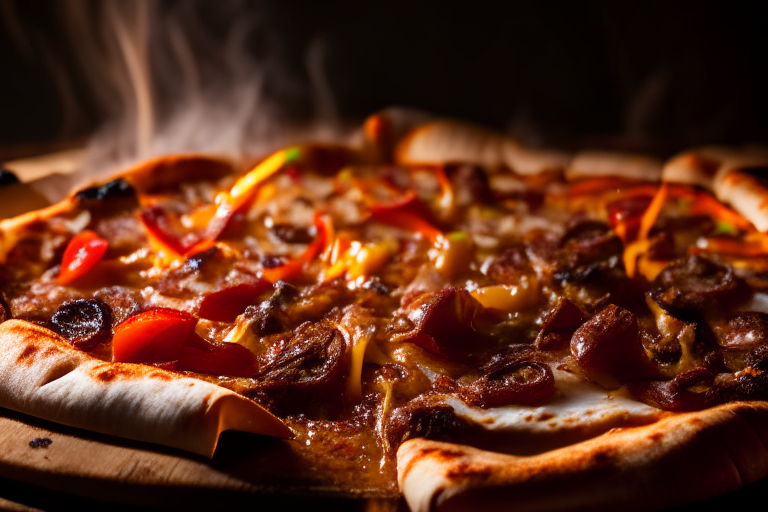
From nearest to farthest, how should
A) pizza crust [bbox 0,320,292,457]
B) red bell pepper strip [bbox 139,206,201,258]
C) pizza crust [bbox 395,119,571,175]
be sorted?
1. pizza crust [bbox 0,320,292,457]
2. red bell pepper strip [bbox 139,206,201,258]
3. pizza crust [bbox 395,119,571,175]

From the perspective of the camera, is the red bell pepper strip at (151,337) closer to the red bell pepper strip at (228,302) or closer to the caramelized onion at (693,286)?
the red bell pepper strip at (228,302)

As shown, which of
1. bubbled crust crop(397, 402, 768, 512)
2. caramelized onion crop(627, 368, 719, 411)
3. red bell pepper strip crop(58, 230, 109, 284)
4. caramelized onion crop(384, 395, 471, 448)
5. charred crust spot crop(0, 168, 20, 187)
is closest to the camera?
bubbled crust crop(397, 402, 768, 512)

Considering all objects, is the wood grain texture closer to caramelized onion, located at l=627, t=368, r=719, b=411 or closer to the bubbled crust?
the bubbled crust

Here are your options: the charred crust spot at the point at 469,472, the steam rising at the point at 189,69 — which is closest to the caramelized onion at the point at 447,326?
the charred crust spot at the point at 469,472

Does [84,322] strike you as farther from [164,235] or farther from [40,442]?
[164,235]

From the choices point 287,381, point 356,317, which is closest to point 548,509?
point 287,381

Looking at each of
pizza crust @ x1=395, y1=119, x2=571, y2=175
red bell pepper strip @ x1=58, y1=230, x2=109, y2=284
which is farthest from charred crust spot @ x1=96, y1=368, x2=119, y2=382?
pizza crust @ x1=395, y1=119, x2=571, y2=175

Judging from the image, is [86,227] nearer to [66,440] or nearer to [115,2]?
[66,440]
